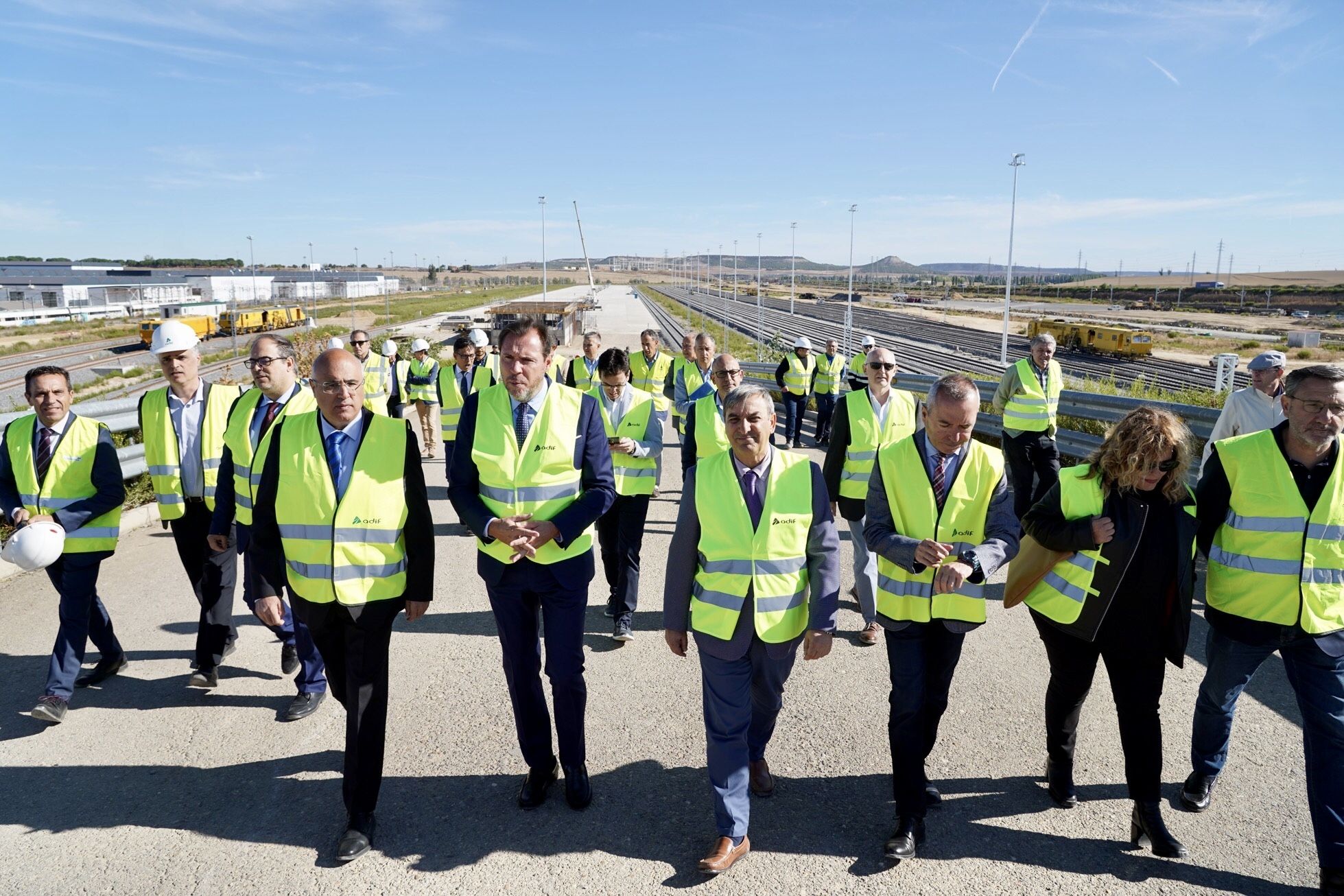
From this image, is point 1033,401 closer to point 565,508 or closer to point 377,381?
point 565,508

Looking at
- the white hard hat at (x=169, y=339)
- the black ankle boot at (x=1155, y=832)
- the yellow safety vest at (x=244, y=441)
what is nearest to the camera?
the black ankle boot at (x=1155, y=832)

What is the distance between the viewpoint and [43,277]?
317ft

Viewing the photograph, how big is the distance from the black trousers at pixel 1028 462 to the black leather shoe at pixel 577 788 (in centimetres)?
579

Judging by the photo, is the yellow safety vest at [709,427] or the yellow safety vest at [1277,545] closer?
the yellow safety vest at [1277,545]

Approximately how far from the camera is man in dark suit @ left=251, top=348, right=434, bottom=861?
3350 millimetres

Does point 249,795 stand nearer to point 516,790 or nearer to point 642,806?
point 516,790

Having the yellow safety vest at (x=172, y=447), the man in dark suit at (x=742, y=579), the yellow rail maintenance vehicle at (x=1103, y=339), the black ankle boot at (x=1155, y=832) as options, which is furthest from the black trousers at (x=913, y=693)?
the yellow rail maintenance vehicle at (x=1103, y=339)

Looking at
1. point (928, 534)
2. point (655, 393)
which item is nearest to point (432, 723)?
point (928, 534)

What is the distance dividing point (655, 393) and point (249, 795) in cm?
602

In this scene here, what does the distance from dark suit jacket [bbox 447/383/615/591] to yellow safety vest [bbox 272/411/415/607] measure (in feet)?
0.94

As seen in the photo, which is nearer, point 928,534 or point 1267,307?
point 928,534

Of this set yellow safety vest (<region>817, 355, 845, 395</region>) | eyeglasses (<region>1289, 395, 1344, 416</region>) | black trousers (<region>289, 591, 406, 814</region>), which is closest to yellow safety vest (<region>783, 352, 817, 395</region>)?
yellow safety vest (<region>817, 355, 845, 395</region>)

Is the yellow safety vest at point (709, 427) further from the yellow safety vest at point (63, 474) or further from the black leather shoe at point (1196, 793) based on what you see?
the yellow safety vest at point (63, 474)

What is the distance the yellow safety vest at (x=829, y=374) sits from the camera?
13211 mm
